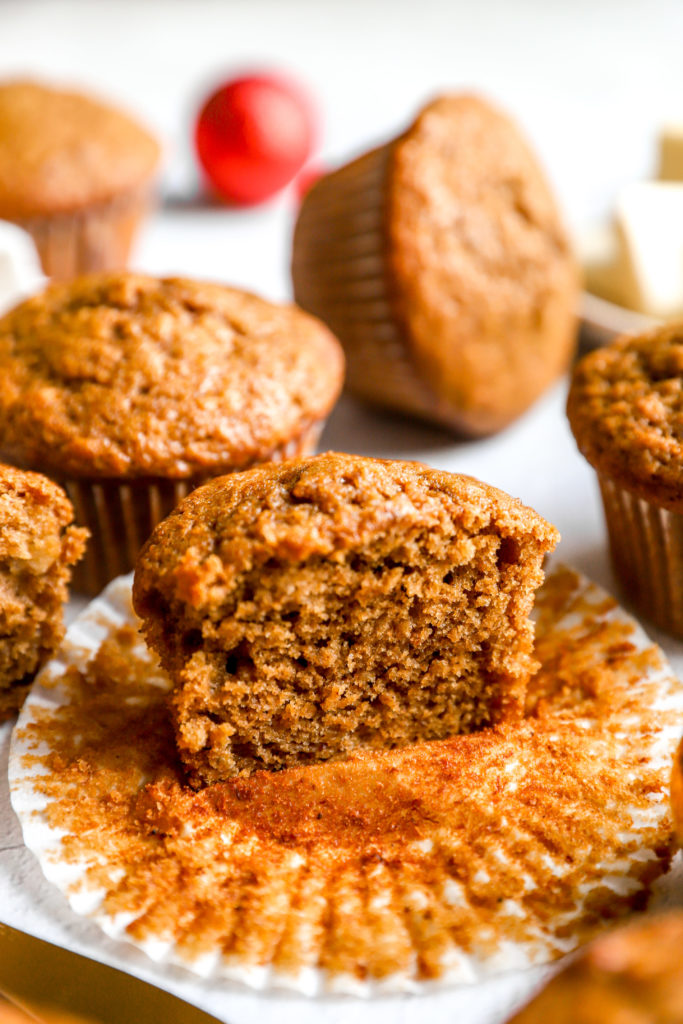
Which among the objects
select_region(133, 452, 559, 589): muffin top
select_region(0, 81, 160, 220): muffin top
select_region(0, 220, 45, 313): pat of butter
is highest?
select_region(0, 81, 160, 220): muffin top

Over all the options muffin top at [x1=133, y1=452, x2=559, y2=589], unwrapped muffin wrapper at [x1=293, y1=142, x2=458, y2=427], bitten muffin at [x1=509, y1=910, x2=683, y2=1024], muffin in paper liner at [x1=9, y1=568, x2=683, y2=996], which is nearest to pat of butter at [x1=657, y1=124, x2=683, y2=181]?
unwrapped muffin wrapper at [x1=293, y1=142, x2=458, y2=427]

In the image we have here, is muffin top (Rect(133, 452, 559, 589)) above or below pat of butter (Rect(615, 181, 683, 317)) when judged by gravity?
above

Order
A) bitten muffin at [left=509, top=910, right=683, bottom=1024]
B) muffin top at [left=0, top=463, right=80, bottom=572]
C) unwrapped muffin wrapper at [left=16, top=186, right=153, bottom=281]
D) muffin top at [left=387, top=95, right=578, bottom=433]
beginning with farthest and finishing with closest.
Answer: unwrapped muffin wrapper at [left=16, top=186, right=153, bottom=281]
muffin top at [left=387, top=95, right=578, bottom=433]
muffin top at [left=0, top=463, right=80, bottom=572]
bitten muffin at [left=509, top=910, right=683, bottom=1024]

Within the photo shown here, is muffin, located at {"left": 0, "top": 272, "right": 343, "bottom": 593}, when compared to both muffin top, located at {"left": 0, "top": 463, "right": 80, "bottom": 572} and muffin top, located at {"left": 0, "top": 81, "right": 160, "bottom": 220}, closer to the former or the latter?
muffin top, located at {"left": 0, "top": 463, "right": 80, "bottom": 572}

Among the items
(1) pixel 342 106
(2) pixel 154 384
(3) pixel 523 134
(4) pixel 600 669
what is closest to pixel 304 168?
(1) pixel 342 106

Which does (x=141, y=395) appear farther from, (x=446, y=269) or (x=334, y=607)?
(x=446, y=269)

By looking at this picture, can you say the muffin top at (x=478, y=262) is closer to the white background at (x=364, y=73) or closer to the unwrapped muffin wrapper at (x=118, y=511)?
the white background at (x=364, y=73)

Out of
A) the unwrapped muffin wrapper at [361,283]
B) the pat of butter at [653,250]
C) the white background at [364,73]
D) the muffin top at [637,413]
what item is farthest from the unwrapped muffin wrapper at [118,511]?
the pat of butter at [653,250]
